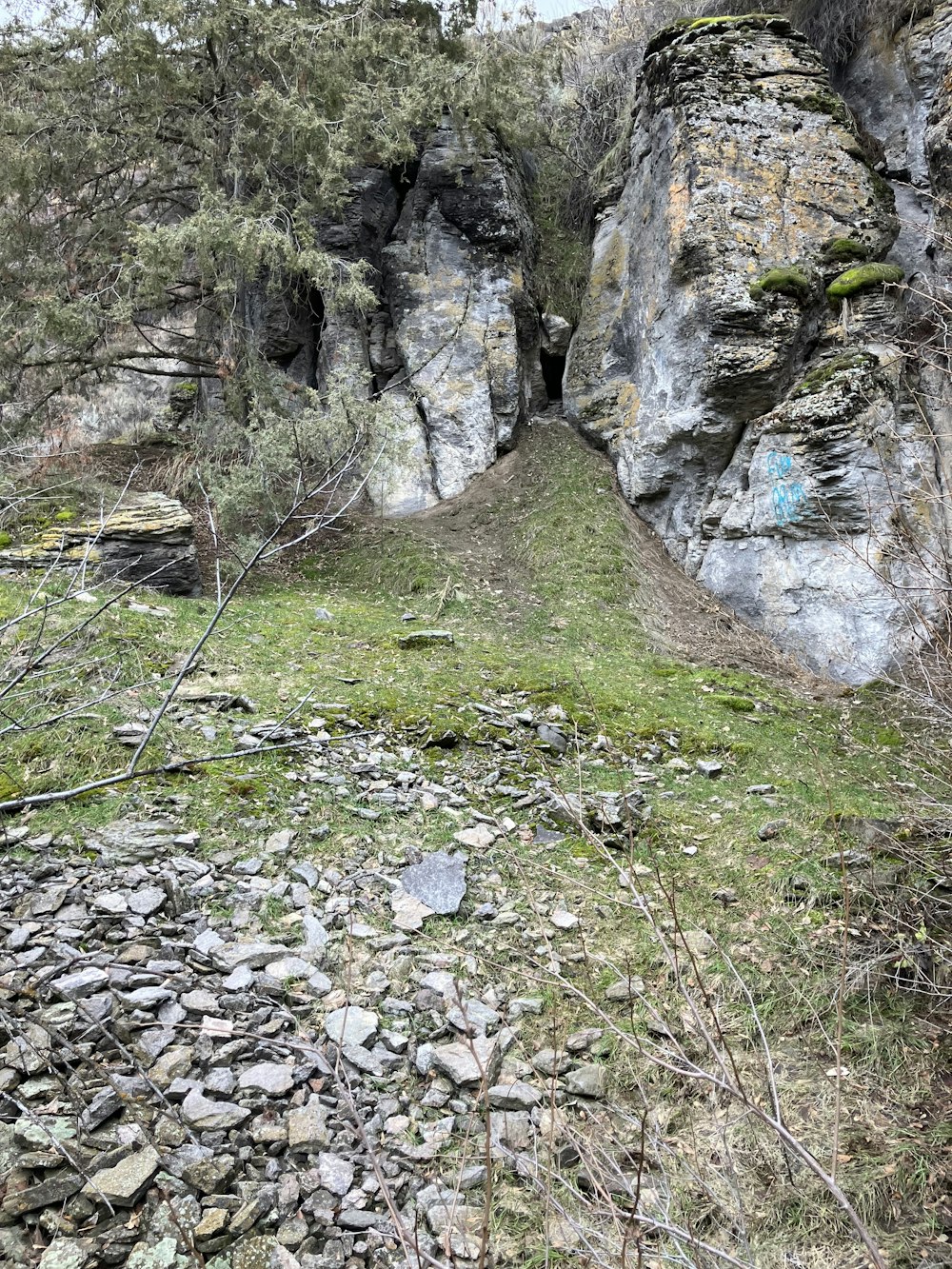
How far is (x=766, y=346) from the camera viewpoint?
9.05 meters

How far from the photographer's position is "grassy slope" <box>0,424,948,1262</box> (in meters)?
2.72

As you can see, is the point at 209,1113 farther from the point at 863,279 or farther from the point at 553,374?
the point at 553,374

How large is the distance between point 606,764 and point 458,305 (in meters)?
8.59

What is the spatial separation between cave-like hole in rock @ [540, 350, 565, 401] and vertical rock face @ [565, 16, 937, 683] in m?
2.19

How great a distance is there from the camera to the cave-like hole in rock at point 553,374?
497 inches

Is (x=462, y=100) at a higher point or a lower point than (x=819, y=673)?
higher

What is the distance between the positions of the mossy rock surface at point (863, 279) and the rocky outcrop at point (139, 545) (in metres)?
7.80

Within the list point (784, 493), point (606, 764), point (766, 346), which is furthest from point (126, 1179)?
point (766, 346)

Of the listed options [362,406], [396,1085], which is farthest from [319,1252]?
[362,406]

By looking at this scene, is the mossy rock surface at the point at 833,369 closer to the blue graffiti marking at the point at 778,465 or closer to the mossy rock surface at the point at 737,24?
the blue graffiti marking at the point at 778,465

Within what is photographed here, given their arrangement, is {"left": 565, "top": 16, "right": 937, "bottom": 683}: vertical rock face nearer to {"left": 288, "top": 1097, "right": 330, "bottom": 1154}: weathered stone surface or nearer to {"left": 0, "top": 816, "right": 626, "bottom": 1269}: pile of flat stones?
{"left": 0, "top": 816, "right": 626, "bottom": 1269}: pile of flat stones

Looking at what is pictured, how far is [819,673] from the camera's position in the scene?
8.28m

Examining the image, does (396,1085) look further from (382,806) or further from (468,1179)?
(382,806)

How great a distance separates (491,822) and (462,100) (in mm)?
9192
